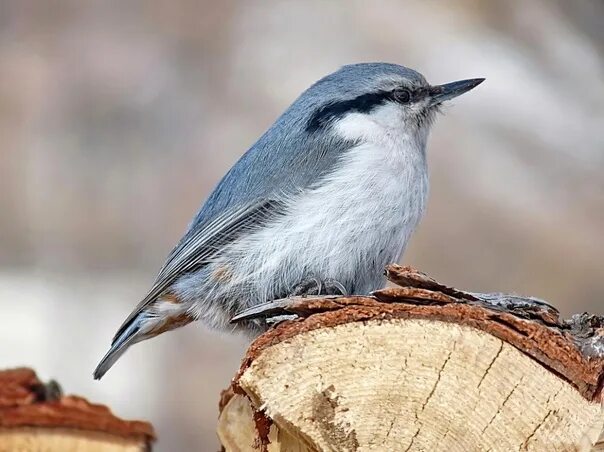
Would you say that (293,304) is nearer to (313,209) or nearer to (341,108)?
(313,209)

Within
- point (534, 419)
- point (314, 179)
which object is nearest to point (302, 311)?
point (534, 419)

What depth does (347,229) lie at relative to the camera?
185 centimetres

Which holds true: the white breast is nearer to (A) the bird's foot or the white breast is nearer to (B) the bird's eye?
(A) the bird's foot

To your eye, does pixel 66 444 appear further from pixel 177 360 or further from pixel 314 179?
pixel 177 360

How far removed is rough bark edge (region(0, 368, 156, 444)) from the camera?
78.9 inches

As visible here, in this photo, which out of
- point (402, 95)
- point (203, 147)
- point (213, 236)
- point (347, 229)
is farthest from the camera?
point (203, 147)

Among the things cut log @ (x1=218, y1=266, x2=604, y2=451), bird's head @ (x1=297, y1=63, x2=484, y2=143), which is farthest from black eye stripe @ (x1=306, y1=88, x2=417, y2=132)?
cut log @ (x1=218, y1=266, x2=604, y2=451)

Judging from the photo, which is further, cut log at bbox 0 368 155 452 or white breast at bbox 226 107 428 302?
cut log at bbox 0 368 155 452

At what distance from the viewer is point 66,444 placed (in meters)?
2.00

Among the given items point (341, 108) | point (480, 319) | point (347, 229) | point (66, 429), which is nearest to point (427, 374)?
point (480, 319)

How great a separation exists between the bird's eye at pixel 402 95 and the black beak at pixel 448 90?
0.07 meters

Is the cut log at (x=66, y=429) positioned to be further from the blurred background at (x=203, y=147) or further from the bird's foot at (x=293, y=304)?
the blurred background at (x=203, y=147)

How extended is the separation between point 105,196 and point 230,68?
0.65 meters

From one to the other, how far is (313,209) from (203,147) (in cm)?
151
